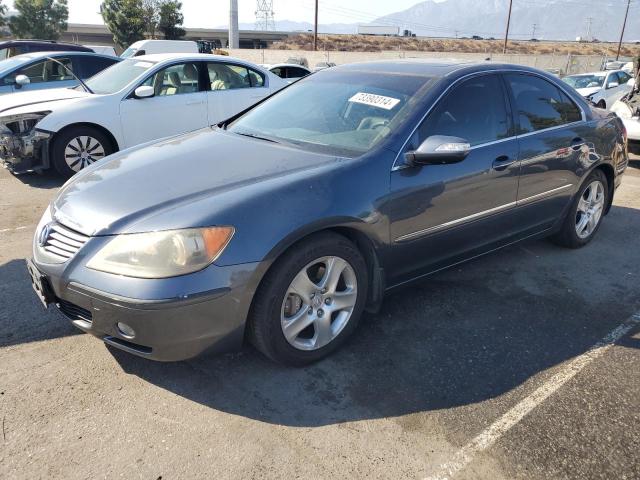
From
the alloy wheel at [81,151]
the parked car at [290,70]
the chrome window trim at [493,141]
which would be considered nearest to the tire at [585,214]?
the chrome window trim at [493,141]

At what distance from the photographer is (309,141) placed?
10.9 ft

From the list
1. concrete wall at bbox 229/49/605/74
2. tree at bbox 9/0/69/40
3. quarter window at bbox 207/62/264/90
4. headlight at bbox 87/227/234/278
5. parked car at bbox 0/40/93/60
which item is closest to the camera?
headlight at bbox 87/227/234/278

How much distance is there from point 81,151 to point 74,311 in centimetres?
463

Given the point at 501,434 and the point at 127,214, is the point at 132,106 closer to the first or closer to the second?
the point at 127,214

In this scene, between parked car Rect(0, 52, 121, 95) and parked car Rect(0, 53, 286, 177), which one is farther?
parked car Rect(0, 52, 121, 95)

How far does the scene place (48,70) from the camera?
29.5ft

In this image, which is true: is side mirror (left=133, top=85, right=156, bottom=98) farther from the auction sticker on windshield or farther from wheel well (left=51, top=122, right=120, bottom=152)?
the auction sticker on windshield

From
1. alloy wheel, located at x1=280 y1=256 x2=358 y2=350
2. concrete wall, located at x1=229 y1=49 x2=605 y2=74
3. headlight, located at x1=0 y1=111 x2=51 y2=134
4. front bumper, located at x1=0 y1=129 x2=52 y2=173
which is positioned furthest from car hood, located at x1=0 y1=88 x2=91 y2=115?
concrete wall, located at x1=229 y1=49 x2=605 y2=74

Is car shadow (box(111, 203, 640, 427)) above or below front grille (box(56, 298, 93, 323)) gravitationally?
below

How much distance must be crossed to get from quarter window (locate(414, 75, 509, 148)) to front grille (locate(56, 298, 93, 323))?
2010 millimetres

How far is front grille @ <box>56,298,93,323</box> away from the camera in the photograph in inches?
100

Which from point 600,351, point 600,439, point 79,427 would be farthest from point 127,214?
point 600,351

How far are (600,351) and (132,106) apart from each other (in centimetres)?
596

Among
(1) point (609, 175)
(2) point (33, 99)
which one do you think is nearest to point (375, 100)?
(1) point (609, 175)
